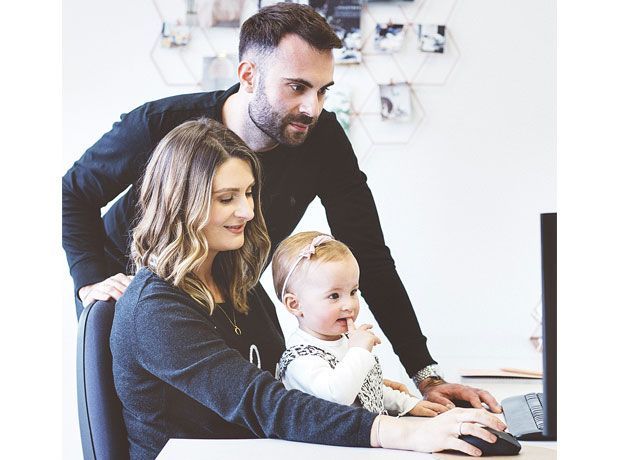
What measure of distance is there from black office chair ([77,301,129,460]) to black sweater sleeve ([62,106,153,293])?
385mm

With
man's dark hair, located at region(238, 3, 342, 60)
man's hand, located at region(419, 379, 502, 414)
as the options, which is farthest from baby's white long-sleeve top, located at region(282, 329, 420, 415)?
man's dark hair, located at region(238, 3, 342, 60)

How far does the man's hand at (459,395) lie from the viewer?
4.97 feet

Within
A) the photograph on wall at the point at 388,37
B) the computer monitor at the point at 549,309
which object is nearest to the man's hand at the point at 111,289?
the computer monitor at the point at 549,309

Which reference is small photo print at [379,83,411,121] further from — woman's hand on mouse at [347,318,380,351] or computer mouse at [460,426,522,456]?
computer mouse at [460,426,522,456]

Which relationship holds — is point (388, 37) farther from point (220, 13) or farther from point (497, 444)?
point (497, 444)

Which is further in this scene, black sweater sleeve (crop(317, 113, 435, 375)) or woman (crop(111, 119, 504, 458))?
black sweater sleeve (crop(317, 113, 435, 375))

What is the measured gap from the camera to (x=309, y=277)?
58.9 inches

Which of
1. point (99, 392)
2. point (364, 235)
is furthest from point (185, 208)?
point (364, 235)

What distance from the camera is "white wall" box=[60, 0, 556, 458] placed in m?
2.28
